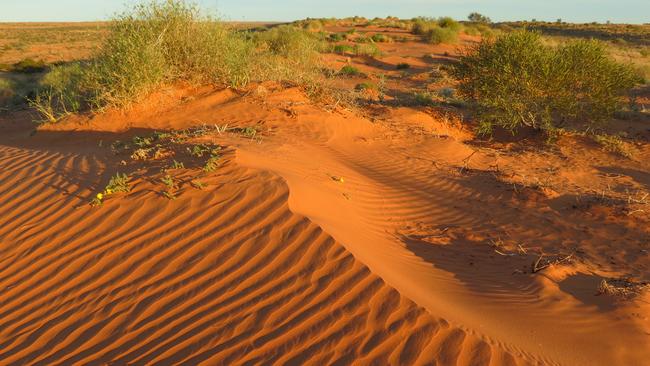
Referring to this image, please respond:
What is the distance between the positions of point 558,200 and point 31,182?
6.35m

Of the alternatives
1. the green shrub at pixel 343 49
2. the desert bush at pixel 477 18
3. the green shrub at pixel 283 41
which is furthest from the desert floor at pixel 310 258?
the desert bush at pixel 477 18

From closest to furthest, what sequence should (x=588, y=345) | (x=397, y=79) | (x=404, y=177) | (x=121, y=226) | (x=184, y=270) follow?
1. (x=588, y=345)
2. (x=184, y=270)
3. (x=121, y=226)
4. (x=404, y=177)
5. (x=397, y=79)

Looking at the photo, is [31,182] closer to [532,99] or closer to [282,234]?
[282,234]

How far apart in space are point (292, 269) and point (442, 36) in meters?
26.3

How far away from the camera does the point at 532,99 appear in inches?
378

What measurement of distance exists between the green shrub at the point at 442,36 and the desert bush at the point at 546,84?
18067mm

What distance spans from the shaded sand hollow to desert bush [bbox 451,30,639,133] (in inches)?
150

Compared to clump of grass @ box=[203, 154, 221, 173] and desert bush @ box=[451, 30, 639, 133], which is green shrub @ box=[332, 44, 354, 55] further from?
clump of grass @ box=[203, 154, 221, 173]

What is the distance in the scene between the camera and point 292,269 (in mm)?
3486

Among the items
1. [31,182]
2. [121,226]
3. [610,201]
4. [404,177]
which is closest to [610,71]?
[610,201]

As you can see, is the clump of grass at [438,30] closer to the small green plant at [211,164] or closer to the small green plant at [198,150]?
the small green plant at [198,150]

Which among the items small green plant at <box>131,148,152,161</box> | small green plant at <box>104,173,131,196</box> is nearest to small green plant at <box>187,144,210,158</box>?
small green plant at <box>131,148,152,161</box>

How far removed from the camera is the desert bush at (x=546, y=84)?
937cm

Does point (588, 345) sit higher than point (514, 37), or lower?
lower
